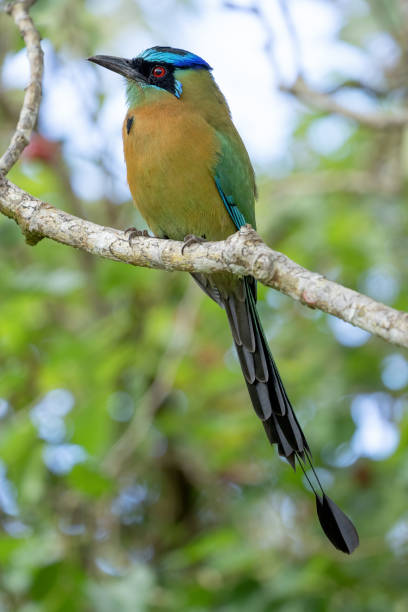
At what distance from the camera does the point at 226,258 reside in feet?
7.61

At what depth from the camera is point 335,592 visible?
342 cm

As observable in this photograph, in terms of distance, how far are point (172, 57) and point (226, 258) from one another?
5.37 ft

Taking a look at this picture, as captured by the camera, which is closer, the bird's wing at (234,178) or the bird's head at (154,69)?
the bird's wing at (234,178)

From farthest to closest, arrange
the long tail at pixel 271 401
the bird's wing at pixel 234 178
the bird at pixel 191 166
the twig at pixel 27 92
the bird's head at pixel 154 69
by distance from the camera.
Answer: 1. the bird's head at pixel 154 69
2. the bird's wing at pixel 234 178
3. the bird at pixel 191 166
4. the twig at pixel 27 92
5. the long tail at pixel 271 401

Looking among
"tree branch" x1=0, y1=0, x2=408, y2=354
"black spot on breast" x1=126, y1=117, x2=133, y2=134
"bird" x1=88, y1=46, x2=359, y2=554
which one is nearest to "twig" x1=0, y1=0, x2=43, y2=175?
"tree branch" x1=0, y1=0, x2=408, y2=354

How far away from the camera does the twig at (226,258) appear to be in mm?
1841

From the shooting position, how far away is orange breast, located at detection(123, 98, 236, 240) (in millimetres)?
3344

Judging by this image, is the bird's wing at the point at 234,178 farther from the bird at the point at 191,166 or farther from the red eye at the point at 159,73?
the red eye at the point at 159,73

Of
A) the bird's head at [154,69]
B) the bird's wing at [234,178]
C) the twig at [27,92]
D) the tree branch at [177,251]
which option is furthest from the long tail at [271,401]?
the twig at [27,92]

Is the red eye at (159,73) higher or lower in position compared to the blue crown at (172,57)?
lower

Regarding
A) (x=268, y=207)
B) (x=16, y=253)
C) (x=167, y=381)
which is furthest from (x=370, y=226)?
(x=16, y=253)

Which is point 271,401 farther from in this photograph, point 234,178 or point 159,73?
point 159,73

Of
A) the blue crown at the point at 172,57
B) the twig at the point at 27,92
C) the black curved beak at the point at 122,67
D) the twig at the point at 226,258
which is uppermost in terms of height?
the blue crown at the point at 172,57

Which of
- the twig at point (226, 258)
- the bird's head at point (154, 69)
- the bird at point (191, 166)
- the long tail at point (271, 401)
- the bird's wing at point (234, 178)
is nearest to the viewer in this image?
the twig at point (226, 258)
